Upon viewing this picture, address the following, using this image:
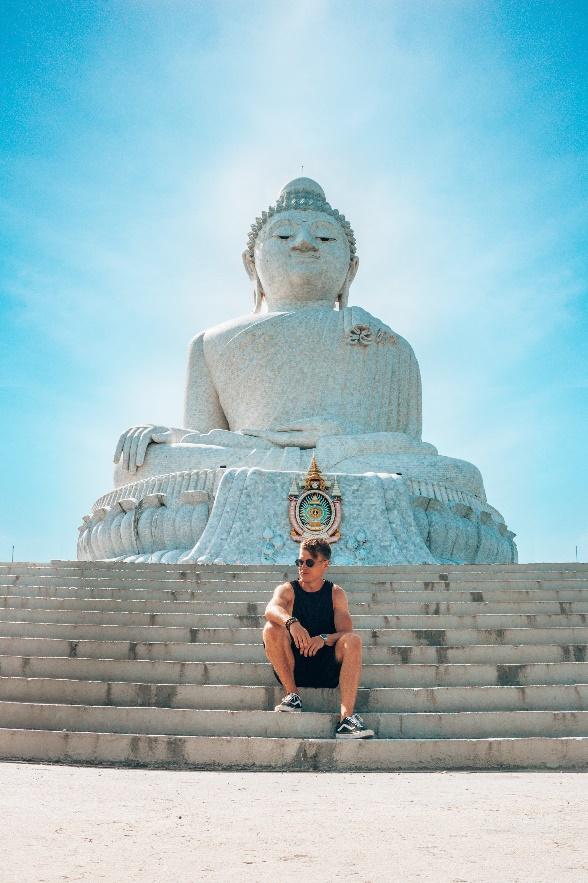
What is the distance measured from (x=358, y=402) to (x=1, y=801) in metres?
8.85

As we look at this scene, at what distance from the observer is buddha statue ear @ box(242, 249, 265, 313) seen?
12.9 m

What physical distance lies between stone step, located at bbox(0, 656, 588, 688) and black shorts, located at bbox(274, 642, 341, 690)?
0.39 metres

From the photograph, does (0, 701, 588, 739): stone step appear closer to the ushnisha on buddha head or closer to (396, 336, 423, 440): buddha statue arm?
(396, 336, 423, 440): buddha statue arm

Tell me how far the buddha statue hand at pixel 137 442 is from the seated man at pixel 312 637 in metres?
6.11

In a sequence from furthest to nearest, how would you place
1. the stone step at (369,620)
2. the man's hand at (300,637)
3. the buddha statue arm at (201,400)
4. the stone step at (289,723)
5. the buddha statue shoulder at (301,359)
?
1. the buddha statue arm at (201,400)
2. the buddha statue shoulder at (301,359)
3. the stone step at (369,620)
4. the man's hand at (300,637)
5. the stone step at (289,723)

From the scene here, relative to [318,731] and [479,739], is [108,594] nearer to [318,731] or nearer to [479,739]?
[318,731]

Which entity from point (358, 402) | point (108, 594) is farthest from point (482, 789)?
point (358, 402)

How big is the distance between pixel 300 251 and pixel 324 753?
374 inches

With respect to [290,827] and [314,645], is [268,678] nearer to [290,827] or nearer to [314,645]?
[314,645]

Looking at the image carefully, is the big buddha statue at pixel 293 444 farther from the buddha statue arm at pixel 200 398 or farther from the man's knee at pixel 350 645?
the man's knee at pixel 350 645

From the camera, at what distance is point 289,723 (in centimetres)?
378

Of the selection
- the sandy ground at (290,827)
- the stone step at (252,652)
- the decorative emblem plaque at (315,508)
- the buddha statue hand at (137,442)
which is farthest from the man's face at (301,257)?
the sandy ground at (290,827)

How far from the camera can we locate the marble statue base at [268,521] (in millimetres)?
8344

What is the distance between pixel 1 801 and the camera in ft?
9.00
